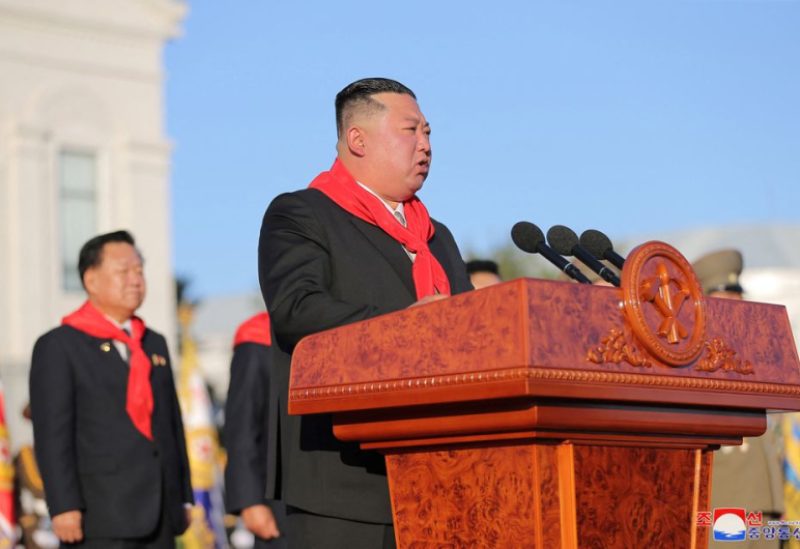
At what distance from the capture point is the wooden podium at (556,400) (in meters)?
2.57

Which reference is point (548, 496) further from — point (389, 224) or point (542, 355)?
point (389, 224)

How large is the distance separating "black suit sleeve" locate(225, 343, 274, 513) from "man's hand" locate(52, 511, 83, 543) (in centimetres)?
116

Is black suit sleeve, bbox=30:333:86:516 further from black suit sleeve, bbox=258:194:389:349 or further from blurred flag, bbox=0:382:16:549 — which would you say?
blurred flag, bbox=0:382:16:549

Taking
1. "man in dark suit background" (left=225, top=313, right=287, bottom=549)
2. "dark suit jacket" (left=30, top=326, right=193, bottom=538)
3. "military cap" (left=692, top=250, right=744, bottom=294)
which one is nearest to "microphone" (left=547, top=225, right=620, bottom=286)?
"dark suit jacket" (left=30, top=326, right=193, bottom=538)

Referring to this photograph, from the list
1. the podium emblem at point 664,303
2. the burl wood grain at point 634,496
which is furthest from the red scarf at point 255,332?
the podium emblem at point 664,303

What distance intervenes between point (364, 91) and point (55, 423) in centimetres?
275

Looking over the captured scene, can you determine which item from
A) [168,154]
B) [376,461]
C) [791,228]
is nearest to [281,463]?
[376,461]

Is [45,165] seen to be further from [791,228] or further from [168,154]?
[791,228]

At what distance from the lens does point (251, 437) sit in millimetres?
6852

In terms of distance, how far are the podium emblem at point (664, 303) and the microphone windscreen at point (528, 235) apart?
488mm

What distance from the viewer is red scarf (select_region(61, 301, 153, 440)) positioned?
594 cm

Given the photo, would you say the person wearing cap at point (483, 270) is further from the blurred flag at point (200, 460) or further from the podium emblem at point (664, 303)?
the blurred flag at point (200, 460)

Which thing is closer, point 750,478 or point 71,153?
point 750,478

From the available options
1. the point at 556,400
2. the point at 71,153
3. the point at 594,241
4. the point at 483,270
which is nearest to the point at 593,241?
the point at 594,241
